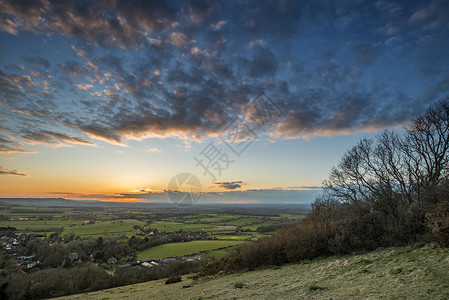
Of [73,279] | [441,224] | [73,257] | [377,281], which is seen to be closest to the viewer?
[377,281]

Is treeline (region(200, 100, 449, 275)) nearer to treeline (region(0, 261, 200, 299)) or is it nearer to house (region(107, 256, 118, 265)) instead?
treeline (region(0, 261, 200, 299))

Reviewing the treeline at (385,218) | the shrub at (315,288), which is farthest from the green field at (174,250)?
the shrub at (315,288)

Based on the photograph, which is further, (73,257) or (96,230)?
(96,230)

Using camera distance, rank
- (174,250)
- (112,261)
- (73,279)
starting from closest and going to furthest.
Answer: (73,279) → (112,261) → (174,250)

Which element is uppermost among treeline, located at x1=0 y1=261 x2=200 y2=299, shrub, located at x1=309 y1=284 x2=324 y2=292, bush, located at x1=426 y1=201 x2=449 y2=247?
bush, located at x1=426 y1=201 x2=449 y2=247

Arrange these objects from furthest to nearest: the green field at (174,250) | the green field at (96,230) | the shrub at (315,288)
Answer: the green field at (96,230)
the green field at (174,250)
the shrub at (315,288)

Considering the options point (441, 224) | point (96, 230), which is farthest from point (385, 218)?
point (96, 230)

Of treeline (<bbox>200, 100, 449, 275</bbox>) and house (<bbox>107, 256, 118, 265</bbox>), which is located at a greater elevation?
treeline (<bbox>200, 100, 449, 275</bbox>)

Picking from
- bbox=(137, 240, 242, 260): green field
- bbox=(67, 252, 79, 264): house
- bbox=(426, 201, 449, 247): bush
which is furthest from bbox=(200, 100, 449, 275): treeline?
bbox=(67, 252, 79, 264): house

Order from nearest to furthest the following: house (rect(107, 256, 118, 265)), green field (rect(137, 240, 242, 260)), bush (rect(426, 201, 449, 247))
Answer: bush (rect(426, 201, 449, 247)), house (rect(107, 256, 118, 265)), green field (rect(137, 240, 242, 260))

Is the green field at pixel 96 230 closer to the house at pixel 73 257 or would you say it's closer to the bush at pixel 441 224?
the house at pixel 73 257

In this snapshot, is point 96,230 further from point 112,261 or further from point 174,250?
point 174,250

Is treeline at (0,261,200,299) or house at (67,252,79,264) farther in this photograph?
house at (67,252,79,264)

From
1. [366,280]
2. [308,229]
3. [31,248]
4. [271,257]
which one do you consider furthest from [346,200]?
[31,248]
